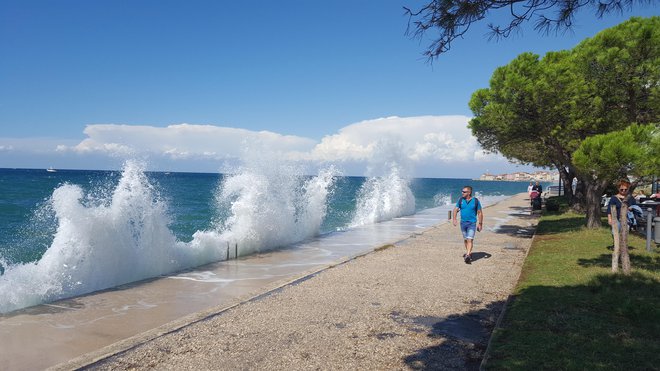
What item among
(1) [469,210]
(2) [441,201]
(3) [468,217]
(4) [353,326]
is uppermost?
(1) [469,210]

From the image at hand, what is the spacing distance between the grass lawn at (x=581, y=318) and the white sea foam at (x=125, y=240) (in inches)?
299

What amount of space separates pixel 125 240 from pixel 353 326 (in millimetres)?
7066

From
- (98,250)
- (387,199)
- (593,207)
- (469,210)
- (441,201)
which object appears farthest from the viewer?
(441,201)

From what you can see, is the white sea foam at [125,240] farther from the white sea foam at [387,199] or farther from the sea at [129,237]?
the white sea foam at [387,199]

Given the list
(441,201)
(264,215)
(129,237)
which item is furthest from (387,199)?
(441,201)

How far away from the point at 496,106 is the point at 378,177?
1749 cm

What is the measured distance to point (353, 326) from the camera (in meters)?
5.55

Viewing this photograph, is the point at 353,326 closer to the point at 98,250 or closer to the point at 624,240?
the point at 624,240

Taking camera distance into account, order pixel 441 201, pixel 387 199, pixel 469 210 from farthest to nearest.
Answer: pixel 441 201 → pixel 387 199 → pixel 469 210

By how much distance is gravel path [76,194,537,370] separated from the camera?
14.7ft

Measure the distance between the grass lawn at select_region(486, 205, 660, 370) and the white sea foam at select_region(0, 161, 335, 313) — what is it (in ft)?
24.9

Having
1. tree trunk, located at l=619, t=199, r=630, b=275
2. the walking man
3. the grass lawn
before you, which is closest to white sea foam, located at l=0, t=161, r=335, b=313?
the walking man

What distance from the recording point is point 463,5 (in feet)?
15.0

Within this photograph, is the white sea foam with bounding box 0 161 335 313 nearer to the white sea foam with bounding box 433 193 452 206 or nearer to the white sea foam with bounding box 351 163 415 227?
the white sea foam with bounding box 351 163 415 227
